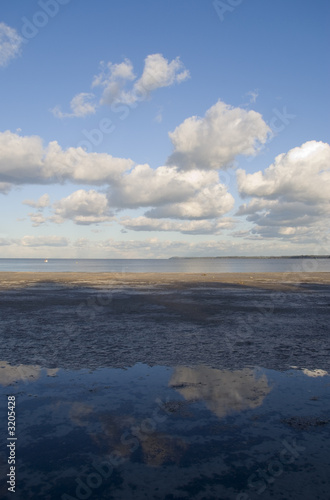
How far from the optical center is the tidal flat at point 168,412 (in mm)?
5297

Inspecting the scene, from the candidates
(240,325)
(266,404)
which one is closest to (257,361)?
(266,404)

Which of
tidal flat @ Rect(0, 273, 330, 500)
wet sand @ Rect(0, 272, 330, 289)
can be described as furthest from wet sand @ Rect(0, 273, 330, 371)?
wet sand @ Rect(0, 272, 330, 289)

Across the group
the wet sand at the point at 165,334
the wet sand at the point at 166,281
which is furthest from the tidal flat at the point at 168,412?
the wet sand at the point at 166,281

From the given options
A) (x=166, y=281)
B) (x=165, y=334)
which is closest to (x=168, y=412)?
(x=165, y=334)

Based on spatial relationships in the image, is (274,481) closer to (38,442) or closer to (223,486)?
(223,486)

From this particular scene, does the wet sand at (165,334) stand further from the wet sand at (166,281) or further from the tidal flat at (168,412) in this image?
the wet sand at (166,281)

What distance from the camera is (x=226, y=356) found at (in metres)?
12.0

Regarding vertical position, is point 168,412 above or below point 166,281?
below

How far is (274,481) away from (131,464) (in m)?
2.17

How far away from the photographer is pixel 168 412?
24.8ft

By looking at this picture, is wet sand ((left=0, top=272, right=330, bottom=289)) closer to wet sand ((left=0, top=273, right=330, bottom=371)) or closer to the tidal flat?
wet sand ((left=0, top=273, right=330, bottom=371))

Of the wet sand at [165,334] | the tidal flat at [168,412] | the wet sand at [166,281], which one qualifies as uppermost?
the wet sand at [166,281]

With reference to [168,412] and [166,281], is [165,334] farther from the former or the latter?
[166,281]

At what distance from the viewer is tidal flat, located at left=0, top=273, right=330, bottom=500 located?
530cm
